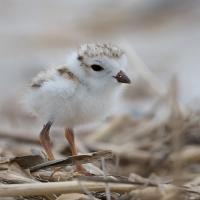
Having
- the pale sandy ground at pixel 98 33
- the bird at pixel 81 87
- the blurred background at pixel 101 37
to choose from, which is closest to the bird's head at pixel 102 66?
the bird at pixel 81 87

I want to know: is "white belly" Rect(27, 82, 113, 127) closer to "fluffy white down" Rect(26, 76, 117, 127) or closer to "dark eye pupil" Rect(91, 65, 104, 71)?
"fluffy white down" Rect(26, 76, 117, 127)

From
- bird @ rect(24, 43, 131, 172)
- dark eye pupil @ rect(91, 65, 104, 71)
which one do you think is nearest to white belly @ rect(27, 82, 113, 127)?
bird @ rect(24, 43, 131, 172)

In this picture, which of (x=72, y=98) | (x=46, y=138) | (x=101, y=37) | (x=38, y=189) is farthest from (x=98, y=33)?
(x=38, y=189)

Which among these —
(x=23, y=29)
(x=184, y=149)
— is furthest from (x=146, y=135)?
(x=23, y=29)

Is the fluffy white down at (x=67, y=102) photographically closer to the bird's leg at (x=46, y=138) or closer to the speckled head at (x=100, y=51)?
the bird's leg at (x=46, y=138)

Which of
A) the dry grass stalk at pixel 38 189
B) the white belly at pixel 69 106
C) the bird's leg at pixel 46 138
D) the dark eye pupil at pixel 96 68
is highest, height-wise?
the dark eye pupil at pixel 96 68
